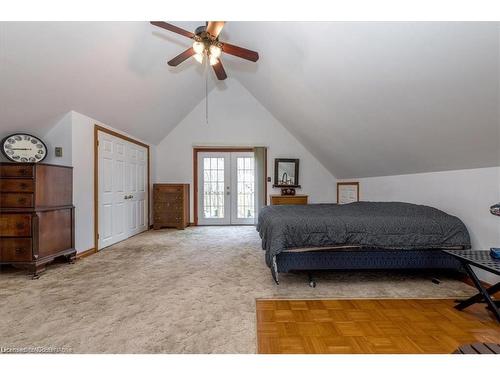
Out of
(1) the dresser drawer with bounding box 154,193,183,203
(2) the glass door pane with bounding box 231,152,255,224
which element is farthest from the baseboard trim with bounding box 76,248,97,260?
(2) the glass door pane with bounding box 231,152,255,224

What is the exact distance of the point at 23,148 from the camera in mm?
2838

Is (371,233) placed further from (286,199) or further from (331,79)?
(286,199)

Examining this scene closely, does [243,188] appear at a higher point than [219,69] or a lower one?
lower

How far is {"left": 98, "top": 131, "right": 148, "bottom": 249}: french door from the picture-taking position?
3674 millimetres

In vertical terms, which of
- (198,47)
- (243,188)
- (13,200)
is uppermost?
(198,47)

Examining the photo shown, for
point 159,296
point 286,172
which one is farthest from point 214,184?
point 159,296

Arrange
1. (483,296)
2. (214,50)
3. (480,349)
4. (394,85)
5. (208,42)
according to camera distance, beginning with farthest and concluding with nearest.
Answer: (214,50)
(208,42)
(394,85)
(483,296)
(480,349)

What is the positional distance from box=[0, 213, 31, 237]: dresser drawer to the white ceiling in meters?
1.12

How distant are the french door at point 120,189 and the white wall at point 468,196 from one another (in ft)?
15.0

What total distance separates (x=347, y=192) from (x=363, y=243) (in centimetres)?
343

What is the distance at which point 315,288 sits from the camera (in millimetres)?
2221

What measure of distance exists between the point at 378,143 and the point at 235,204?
3560mm

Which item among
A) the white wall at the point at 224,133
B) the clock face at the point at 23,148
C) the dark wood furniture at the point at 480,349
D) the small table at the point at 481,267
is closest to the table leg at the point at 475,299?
the small table at the point at 481,267

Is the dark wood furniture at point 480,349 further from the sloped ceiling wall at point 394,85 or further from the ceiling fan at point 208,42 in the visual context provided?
the ceiling fan at point 208,42
